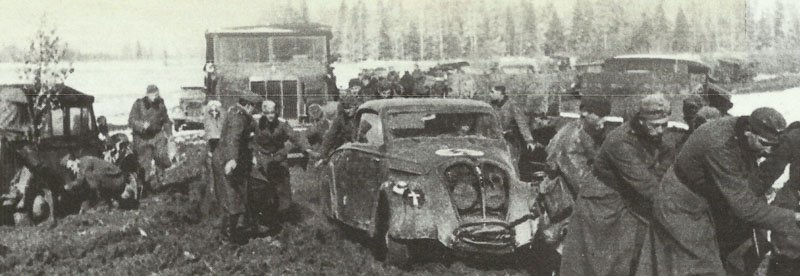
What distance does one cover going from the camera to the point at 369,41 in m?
11.0

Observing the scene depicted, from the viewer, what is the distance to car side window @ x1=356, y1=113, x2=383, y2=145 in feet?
24.8

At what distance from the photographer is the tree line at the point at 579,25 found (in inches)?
321

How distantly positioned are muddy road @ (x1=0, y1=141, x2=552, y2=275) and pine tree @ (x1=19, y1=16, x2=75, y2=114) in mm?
1708

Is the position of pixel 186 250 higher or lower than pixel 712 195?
lower

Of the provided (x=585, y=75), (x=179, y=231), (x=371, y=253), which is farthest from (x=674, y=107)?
(x=179, y=231)

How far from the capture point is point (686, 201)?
4.32 meters

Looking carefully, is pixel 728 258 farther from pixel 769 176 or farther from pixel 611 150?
pixel 611 150

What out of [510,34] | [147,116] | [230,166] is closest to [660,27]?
[510,34]

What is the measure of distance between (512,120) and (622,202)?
4862 mm

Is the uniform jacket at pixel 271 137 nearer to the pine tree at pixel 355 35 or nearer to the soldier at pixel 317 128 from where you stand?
the pine tree at pixel 355 35

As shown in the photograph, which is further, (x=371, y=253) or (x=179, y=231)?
(x=179, y=231)

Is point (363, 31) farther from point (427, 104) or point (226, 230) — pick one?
point (226, 230)

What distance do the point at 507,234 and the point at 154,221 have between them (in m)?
3.90

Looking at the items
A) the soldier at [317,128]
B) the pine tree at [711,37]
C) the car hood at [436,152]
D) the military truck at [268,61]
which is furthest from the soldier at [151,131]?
the pine tree at [711,37]
